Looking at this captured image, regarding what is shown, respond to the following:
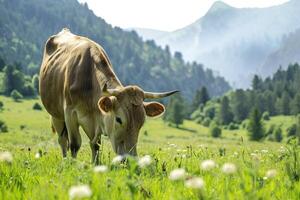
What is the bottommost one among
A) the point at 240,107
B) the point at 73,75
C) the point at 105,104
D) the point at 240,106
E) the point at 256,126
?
the point at 256,126

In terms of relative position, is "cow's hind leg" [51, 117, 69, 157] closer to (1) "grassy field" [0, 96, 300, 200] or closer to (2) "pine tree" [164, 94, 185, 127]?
(1) "grassy field" [0, 96, 300, 200]

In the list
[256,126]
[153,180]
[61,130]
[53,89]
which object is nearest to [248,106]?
[256,126]

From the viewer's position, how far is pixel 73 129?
10.6m

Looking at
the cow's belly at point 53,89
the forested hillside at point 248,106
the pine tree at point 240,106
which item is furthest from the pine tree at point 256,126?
the cow's belly at point 53,89

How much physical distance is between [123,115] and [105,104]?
0.52 meters

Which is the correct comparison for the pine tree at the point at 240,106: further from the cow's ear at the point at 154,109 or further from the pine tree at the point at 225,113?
the cow's ear at the point at 154,109

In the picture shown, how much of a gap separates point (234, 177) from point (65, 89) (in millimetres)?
5626

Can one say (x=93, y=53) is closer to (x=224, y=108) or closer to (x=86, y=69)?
(x=86, y=69)

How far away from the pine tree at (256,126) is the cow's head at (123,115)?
124142mm

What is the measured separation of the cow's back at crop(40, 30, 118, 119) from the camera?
10.1m

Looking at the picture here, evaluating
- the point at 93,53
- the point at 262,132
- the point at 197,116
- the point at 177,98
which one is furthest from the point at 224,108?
the point at 93,53

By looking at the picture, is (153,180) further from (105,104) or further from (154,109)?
(154,109)

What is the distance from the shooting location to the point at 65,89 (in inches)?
415

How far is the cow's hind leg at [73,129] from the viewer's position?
1041cm
